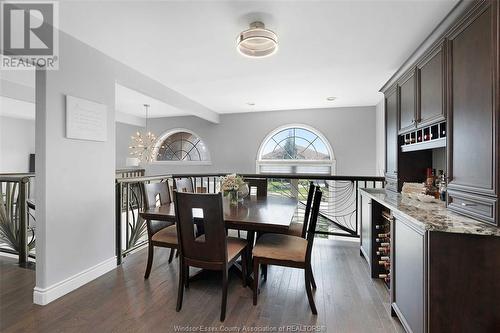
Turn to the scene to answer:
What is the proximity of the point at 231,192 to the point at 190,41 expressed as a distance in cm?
160

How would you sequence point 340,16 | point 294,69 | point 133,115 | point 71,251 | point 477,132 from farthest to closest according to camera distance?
point 133,115
point 294,69
point 71,251
point 340,16
point 477,132

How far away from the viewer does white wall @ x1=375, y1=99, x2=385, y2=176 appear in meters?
4.90

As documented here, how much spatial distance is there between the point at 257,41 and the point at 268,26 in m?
0.15

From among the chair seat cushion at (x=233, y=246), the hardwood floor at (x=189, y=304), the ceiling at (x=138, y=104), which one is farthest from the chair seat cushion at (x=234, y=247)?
the ceiling at (x=138, y=104)

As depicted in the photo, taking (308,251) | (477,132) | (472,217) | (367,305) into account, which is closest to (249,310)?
(308,251)

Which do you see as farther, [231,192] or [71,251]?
[231,192]

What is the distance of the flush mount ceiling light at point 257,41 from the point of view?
205cm

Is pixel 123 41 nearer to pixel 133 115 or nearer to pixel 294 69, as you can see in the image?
pixel 294 69

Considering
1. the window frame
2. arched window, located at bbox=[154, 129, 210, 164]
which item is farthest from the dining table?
arched window, located at bbox=[154, 129, 210, 164]

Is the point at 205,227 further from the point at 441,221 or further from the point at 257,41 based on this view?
the point at 257,41

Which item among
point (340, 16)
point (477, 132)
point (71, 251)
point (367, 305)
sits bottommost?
point (367, 305)

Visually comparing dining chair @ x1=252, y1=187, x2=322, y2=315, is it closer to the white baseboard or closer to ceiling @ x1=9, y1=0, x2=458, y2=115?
ceiling @ x1=9, y1=0, x2=458, y2=115

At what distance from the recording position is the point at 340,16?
78.0 inches

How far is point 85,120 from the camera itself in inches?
96.4
